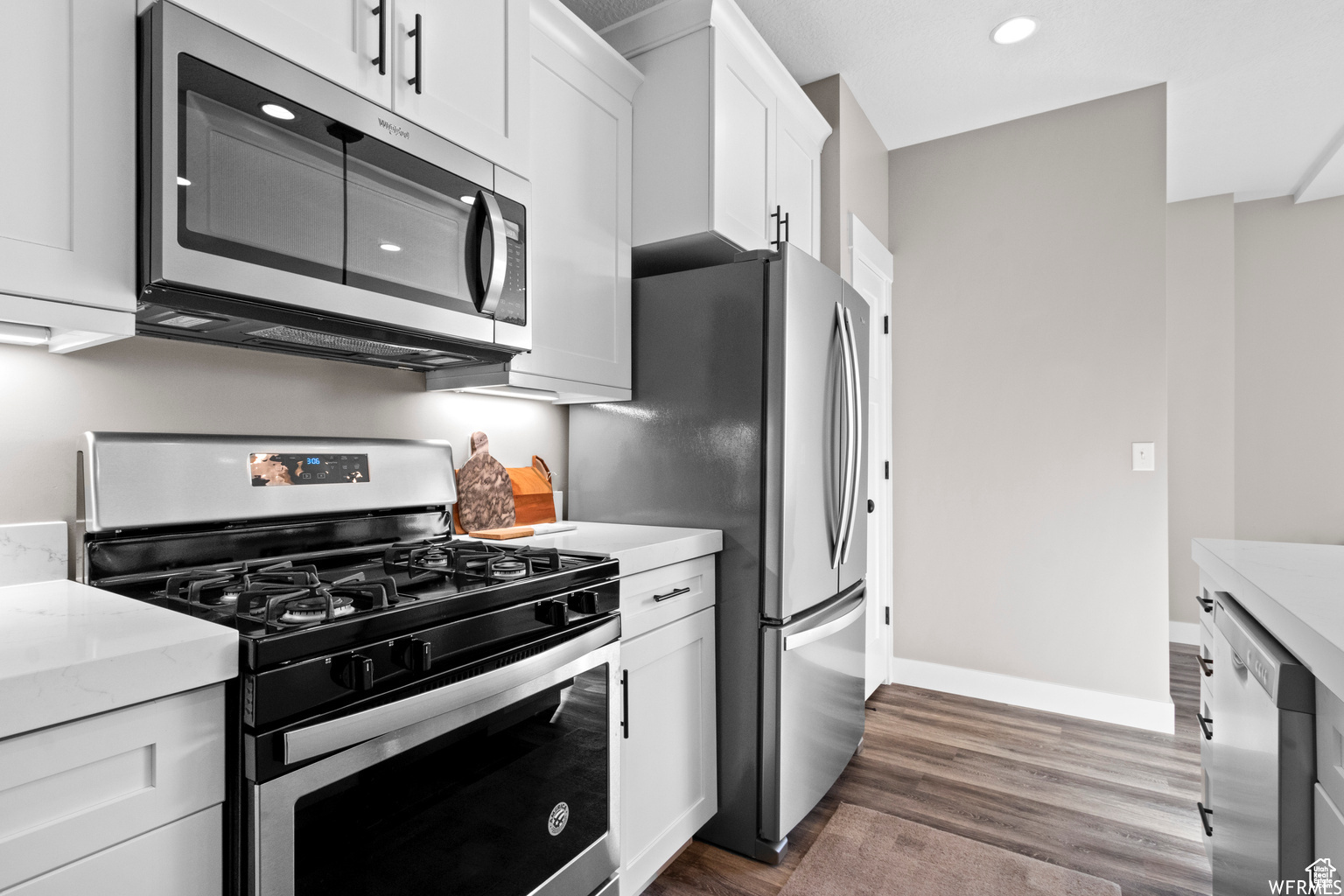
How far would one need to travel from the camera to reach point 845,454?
224cm

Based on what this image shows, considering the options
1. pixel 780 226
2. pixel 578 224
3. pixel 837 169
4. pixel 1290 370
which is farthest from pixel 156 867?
pixel 1290 370

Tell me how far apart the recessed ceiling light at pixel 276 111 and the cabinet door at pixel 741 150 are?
1.19 m

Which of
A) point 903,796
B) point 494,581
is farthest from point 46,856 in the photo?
point 903,796

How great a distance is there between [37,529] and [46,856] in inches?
27.3

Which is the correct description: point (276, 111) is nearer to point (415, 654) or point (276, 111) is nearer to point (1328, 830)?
point (415, 654)

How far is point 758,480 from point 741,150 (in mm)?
1112

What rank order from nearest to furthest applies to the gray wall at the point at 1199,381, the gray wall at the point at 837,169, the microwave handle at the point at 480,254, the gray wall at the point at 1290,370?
the microwave handle at the point at 480,254, the gray wall at the point at 837,169, the gray wall at the point at 1290,370, the gray wall at the point at 1199,381

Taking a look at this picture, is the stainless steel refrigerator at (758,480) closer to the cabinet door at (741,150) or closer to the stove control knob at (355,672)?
the cabinet door at (741,150)

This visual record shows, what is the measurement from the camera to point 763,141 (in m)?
2.39

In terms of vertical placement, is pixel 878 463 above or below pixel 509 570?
above

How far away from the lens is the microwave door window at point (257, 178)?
1072 mm

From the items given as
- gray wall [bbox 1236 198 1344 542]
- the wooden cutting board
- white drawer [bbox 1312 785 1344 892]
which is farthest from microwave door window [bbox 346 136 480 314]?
gray wall [bbox 1236 198 1344 542]

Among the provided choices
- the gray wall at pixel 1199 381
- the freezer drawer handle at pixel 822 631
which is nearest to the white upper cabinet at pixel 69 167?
the freezer drawer handle at pixel 822 631

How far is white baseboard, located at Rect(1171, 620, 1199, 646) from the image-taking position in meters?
4.36
